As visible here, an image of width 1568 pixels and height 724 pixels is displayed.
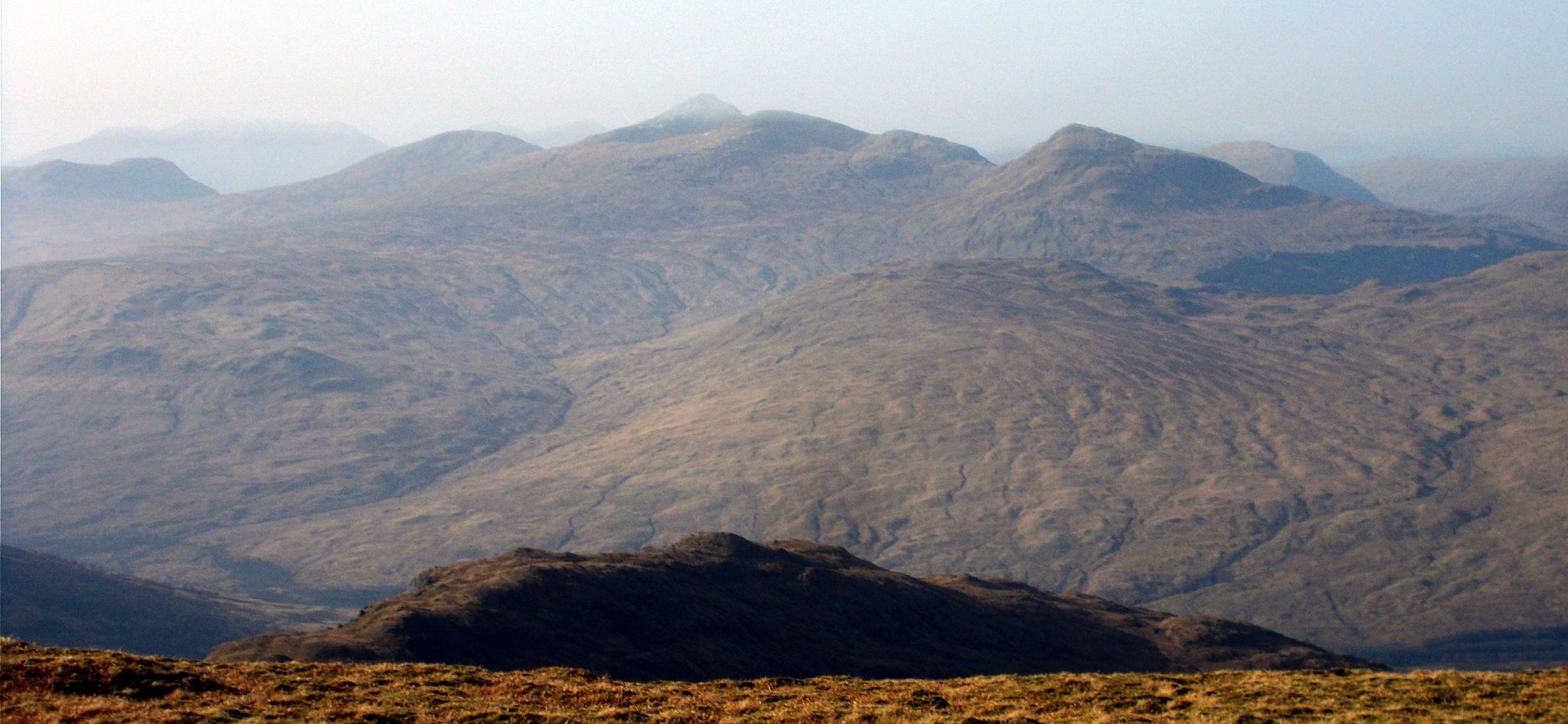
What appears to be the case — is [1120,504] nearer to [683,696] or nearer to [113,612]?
[113,612]

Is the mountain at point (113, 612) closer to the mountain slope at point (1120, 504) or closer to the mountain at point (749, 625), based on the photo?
the mountain slope at point (1120, 504)

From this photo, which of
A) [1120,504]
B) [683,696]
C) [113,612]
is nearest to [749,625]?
[683,696]

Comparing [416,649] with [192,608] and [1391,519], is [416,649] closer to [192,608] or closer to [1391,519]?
[192,608]

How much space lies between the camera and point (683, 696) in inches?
1118

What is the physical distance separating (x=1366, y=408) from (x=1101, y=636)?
139506 millimetres

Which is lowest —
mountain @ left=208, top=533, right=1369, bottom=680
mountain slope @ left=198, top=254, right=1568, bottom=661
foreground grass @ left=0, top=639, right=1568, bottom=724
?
mountain slope @ left=198, top=254, right=1568, bottom=661

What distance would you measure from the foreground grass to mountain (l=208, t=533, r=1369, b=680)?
2252 centimetres

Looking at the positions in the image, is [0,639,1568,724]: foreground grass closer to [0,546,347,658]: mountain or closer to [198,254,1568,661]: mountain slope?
[0,546,347,658]: mountain

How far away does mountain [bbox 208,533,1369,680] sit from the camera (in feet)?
181

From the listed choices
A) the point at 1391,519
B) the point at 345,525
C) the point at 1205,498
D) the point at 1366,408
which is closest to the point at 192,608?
the point at 345,525

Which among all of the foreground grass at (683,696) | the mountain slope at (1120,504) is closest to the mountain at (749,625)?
the foreground grass at (683,696)

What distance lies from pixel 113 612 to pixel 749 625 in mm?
72075

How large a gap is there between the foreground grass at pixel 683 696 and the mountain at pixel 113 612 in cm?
8327

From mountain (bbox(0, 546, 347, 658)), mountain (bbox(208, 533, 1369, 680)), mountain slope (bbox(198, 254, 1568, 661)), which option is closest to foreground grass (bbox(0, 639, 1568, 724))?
mountain (bbox(208, 533, 1369, 680))
